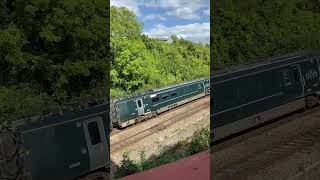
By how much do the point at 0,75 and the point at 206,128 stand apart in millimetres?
15007

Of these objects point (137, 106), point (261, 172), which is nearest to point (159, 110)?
point (137, 106)

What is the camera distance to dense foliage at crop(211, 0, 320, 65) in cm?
2998

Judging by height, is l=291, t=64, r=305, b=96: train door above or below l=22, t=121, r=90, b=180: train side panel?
above

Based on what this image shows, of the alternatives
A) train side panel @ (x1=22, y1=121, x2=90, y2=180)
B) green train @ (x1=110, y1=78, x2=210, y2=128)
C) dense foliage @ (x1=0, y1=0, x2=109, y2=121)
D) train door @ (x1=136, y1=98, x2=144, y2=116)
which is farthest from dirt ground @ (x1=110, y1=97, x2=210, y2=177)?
dense foliage @ (x1=0, y1=0, x2=109, y2=121)

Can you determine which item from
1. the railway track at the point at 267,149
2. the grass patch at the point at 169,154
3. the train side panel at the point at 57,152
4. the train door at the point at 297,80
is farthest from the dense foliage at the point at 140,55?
Answer: the train door at the point at 297,80

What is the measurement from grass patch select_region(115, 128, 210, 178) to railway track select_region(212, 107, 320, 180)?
582 mm

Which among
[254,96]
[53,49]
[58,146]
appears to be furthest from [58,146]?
[53,49]

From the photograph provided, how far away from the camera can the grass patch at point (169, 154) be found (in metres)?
10.2

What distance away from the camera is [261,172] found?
35.4 feet

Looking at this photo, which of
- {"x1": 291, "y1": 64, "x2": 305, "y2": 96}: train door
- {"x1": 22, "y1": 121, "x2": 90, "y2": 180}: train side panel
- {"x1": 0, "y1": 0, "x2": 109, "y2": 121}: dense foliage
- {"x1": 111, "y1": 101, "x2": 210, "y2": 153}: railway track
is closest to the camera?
{"x1": 22, "y1": 121, "x2": 90, "y2": 180}: train side panel

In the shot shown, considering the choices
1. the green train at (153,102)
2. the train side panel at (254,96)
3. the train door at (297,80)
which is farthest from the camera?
the train door at (297,80)

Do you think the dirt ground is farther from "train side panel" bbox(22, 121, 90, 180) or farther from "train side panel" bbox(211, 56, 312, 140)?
"train side panel" bbox(22, 121, 90, 180)

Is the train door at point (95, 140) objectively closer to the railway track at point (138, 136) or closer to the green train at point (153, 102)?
the railway track at point (138, 136)

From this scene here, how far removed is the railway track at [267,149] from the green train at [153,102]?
2933 millimetres
